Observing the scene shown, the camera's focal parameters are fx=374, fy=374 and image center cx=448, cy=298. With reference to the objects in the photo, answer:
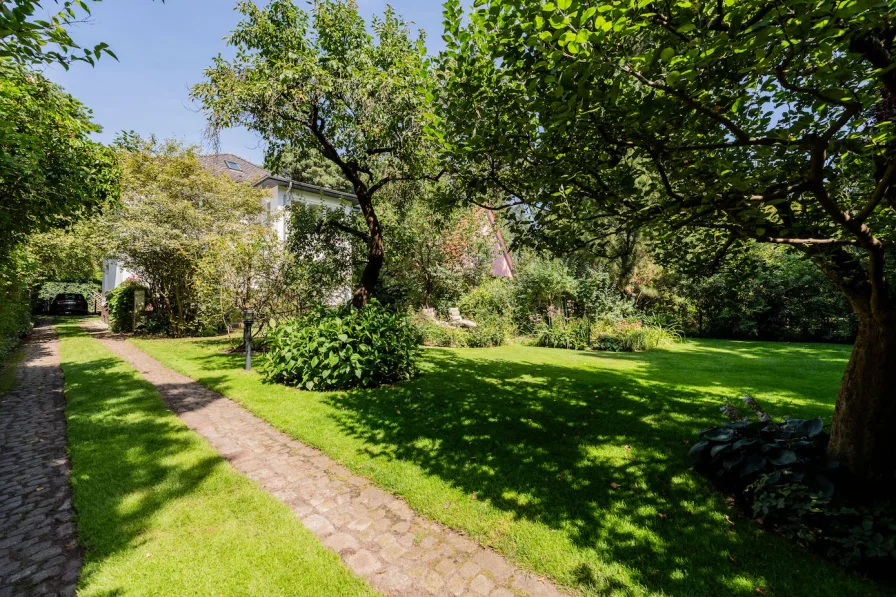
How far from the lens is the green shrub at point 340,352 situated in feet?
22.3

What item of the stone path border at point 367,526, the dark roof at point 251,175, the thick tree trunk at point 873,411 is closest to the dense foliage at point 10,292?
the stone path border at point 367,526

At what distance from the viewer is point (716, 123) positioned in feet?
11.7

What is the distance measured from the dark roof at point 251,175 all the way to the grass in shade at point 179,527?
1443cm

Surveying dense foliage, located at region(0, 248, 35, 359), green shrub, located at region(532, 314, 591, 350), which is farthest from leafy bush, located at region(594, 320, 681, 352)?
dense foliage, located at region(0, 248, 35, 359)

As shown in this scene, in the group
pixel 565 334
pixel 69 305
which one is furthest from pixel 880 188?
pixel 69 305

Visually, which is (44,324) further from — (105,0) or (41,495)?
(105,0)

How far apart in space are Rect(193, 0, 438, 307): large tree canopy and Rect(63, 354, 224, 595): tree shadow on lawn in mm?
5001

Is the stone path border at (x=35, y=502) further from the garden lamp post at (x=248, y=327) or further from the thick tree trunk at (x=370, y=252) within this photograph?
the thick tree trunk at (x=370, y=252)

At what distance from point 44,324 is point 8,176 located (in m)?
19.9

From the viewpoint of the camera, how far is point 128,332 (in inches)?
615

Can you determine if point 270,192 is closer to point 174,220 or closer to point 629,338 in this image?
point 174,220

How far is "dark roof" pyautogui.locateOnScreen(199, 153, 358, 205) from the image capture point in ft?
60.0

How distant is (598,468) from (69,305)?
3385 centimetres

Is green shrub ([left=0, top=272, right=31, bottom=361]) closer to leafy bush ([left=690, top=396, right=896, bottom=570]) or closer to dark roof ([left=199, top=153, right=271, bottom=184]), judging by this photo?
dark roof ([left=199, top=153, right=271, bottom=184])
